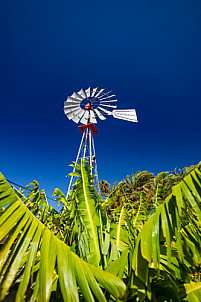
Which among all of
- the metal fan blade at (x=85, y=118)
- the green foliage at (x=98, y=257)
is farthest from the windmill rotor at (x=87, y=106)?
the green foliage at (x=98, y=257)

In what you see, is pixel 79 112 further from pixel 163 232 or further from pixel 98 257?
pixel 163 232

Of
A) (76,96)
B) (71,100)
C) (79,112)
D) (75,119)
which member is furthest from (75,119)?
(76,96)

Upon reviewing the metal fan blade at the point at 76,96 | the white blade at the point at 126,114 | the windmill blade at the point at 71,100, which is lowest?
the white blade at the point at 126,114

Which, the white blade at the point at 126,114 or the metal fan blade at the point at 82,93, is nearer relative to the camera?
the white blade at the point at 126,114

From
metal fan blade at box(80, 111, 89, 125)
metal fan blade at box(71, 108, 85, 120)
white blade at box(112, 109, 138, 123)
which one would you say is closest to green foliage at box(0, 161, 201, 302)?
white blade at box(112, 109, 138, 123)

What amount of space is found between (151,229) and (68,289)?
616 millimetres

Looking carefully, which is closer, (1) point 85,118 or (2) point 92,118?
(2) point 92,118

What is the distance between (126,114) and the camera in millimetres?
9719

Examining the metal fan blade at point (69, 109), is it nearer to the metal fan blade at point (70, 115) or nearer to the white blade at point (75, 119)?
the metal fan blade at point (70, 115)

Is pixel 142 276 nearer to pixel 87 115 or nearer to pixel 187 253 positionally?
pixel 187 253

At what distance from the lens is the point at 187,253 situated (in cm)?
141

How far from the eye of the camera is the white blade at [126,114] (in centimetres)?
922

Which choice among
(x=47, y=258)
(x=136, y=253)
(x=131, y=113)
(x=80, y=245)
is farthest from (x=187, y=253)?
(x=131, y=113)

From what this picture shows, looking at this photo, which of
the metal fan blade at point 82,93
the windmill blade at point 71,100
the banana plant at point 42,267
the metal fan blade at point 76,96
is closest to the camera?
the banana plant at point 42,267
